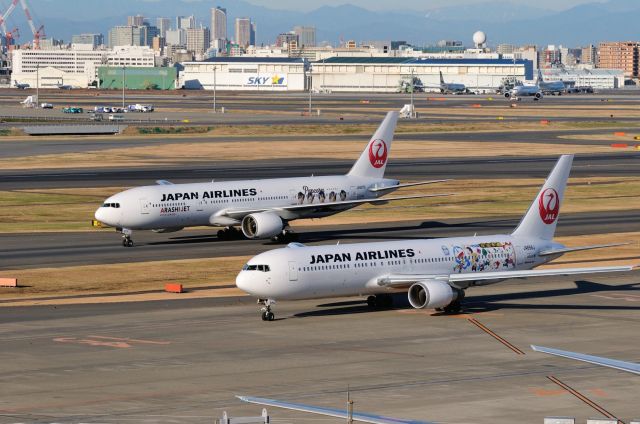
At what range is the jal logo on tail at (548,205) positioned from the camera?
68.9 meters

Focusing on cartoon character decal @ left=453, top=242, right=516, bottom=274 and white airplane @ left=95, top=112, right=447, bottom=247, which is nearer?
cartoon character decal @ left=453, top=242, right=516, bottom=274

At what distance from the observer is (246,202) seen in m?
90.2

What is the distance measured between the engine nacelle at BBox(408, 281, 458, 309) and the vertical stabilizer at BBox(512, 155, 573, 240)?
26.1 feet

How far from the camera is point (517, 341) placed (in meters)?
57.4

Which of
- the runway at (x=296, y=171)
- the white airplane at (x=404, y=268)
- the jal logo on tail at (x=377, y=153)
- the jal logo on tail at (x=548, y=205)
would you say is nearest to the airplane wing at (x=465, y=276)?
the white airplane at (x=404, y=268)

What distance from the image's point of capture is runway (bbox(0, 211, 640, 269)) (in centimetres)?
8350

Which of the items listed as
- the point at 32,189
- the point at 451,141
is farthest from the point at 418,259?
the point at 451,141

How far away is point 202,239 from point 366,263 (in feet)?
109

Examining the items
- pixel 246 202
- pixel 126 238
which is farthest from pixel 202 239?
pixel 126 238

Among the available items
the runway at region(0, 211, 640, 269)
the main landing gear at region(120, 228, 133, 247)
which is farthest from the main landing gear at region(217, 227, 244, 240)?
the main landing gear at region(120, 228, 133, 247)

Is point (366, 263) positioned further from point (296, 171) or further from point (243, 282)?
point (296, 171)

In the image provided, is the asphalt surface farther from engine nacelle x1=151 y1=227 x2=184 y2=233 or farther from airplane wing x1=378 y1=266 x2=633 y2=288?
engine nacelle x1=151 y1=227 x2=184 y2=233

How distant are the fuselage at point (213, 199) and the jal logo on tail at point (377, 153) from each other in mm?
1523

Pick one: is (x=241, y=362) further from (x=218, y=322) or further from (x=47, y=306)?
(x=47, y=306)
